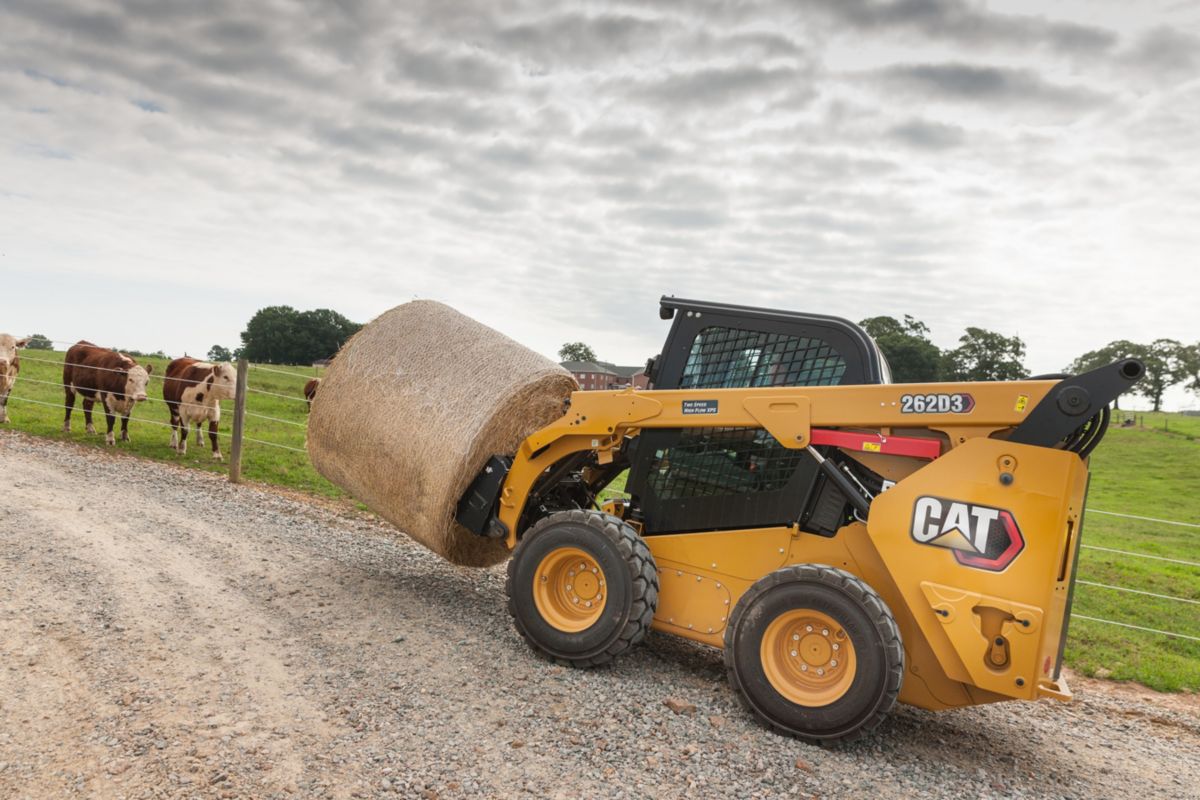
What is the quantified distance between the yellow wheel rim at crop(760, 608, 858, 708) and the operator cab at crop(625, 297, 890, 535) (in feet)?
2.07

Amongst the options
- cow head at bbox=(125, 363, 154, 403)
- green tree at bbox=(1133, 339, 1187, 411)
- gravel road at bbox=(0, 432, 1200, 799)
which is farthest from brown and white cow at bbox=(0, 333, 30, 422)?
green tree at bbox=(1133, 339, 1187, 411)

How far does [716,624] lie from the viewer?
536cm

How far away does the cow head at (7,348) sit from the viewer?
14836mm

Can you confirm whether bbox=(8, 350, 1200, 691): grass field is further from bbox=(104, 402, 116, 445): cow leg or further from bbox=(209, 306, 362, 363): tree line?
bbox=(209, 306, 362, 363): tree line

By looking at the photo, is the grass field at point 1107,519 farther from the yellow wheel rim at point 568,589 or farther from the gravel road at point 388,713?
the yellow wheel rim at point 568,589

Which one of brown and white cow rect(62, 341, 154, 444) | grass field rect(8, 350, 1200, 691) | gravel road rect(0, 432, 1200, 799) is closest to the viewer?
gravel road rect(0, 432, 1200, 799)

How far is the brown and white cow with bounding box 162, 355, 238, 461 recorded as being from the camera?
13.5m

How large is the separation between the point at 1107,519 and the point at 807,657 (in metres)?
21.4

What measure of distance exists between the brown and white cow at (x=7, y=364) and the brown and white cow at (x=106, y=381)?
3.34ft

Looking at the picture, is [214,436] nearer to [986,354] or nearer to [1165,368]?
[986,354]

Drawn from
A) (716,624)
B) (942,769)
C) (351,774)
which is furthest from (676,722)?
(351,774)

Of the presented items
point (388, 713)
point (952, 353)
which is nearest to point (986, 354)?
point (952, 353)

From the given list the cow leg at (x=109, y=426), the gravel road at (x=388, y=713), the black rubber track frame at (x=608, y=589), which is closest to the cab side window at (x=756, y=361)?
the black rubber track frame at (x=608, y=589)

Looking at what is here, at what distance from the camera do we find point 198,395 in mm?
13523
